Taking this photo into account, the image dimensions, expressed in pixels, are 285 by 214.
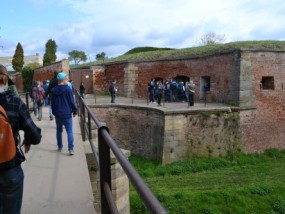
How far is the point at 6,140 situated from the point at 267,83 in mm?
16759

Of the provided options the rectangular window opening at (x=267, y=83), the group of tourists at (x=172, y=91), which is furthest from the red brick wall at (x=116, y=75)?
the rectangular window opening at (x=267, y=83)

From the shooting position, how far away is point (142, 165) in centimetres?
1579

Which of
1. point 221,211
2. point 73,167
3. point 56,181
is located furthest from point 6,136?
point 221,211

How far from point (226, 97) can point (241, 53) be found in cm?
229

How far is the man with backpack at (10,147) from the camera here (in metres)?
2.64

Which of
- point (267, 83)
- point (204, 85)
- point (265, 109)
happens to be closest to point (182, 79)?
point (204, 85)

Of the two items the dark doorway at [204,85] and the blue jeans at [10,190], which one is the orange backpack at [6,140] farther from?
the dark doorway at [204,85]

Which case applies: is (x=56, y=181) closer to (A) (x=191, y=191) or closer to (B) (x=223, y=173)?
(A) (x=191, y=191)

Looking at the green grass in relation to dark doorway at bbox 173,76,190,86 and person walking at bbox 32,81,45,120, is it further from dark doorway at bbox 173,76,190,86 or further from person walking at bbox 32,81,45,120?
dark doorway at bbox 173,76,190,86

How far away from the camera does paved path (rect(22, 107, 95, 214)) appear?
13.1 feet

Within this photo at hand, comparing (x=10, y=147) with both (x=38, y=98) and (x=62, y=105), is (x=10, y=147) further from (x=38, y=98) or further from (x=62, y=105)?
(x=38, y=98)

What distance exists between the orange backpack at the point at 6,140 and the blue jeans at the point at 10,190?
0.42 feet

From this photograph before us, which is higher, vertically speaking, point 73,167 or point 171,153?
point 73,167

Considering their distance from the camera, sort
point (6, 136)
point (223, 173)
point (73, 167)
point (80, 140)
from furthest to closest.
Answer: point (223, 173) < point (80, 140) < point (73, 167) < point (6, 136)
